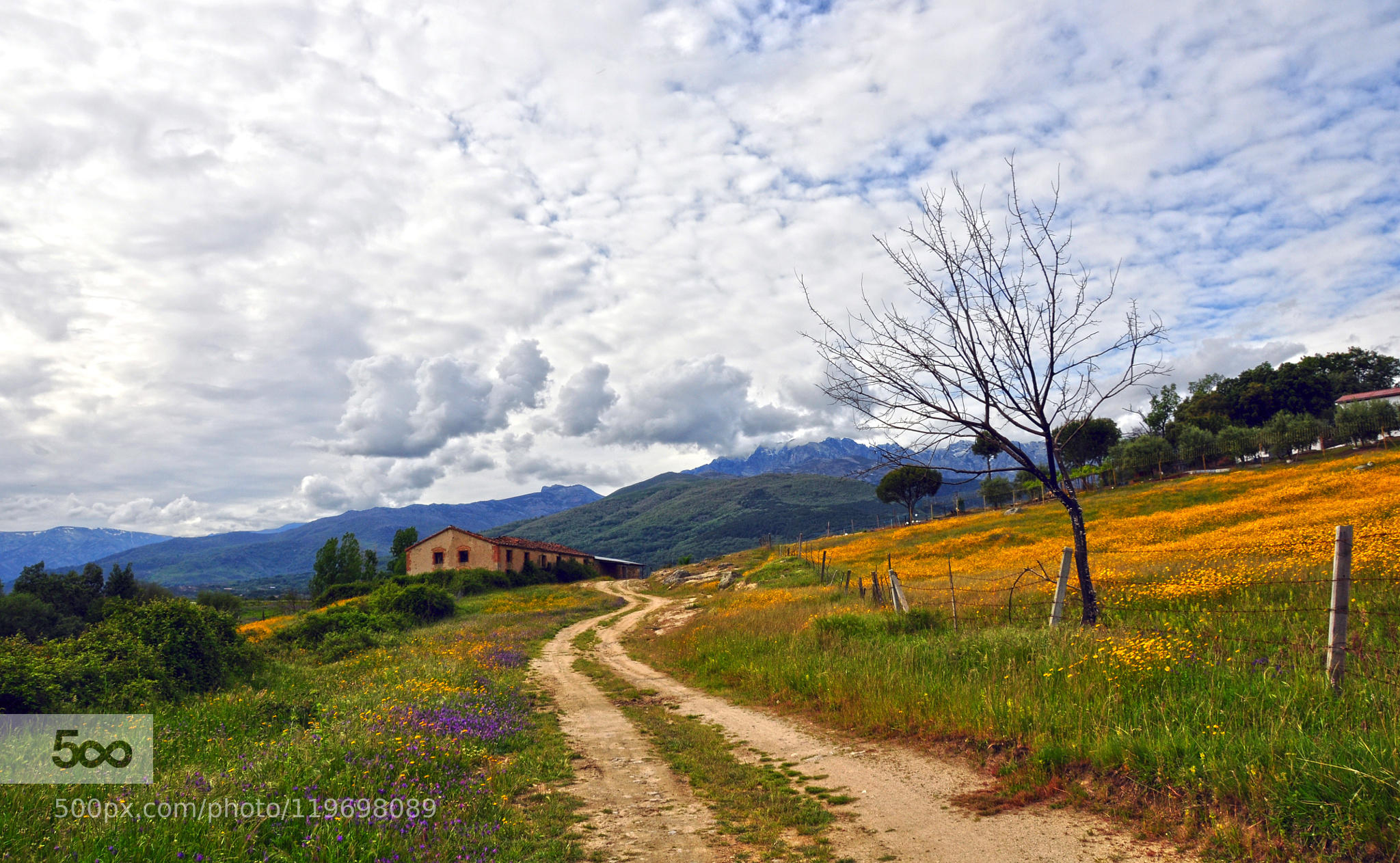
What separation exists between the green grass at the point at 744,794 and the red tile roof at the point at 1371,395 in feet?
321

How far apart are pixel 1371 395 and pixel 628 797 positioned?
10847 centimetres

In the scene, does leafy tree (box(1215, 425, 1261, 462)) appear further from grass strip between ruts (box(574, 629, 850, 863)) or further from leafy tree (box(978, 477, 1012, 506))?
grass strip between ruts (box(574, 629, 850, 863))

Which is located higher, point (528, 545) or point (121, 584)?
point (121, 584)

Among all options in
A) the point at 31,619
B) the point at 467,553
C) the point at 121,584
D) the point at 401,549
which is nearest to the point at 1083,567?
the point at 31,619

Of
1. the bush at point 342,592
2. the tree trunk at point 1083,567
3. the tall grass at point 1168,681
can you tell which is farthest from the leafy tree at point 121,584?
the tree trunk at point 1083,567

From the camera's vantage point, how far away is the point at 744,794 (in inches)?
302

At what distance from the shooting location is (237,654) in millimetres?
16750

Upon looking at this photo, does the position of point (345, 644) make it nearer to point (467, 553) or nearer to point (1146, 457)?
point (467, 553)

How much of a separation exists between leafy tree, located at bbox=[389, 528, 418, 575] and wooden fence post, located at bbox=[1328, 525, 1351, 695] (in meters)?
79.6

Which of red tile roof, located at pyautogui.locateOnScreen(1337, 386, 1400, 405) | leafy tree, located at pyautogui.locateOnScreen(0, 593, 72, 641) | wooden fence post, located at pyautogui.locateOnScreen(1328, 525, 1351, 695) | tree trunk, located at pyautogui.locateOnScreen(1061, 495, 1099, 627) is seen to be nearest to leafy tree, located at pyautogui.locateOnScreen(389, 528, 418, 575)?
leafy tree, located at pyautogui.locateOnScreen(0, 593, 72, 641)

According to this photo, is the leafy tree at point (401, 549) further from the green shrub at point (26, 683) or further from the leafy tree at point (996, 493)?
the leafy tree at point (996, 493)

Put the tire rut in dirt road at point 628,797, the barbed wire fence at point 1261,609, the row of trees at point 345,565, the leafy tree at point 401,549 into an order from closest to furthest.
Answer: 1. the tire rut in dirt road at point 628,797
2. the barbed wire fence at point 1261,609
3. the leafy tree at point 401,549
4. the row of trees at point 345,565

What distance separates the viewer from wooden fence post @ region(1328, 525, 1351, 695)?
22.2 ft

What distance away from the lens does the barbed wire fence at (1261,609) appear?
7.08 metres
